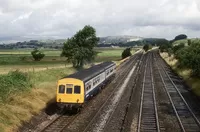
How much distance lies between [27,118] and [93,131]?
5.23 meters

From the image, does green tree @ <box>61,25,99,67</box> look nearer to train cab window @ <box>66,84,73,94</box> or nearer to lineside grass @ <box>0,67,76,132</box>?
lineside grass @ <box>0,67,76,132</box>

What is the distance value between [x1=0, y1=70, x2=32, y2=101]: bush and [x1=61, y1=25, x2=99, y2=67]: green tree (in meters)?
30.1

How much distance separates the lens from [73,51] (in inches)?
2345

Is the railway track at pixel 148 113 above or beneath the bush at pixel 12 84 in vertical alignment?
beneath

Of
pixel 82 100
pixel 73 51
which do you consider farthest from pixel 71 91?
pixel 73 51

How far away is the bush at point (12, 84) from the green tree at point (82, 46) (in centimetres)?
3015

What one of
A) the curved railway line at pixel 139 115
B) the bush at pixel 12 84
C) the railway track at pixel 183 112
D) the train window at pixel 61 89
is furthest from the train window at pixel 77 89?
the railway track at pixel 183 112

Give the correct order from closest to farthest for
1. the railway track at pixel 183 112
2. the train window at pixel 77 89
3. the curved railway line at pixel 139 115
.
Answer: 1. the curved railway line at pixel 139 115
2. the railway track at pixel 183 112
3. the train window at pixel 77 89

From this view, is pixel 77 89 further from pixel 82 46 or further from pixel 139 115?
pixel 82 46

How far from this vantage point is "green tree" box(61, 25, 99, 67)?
59000mm

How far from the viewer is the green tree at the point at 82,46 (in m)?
59.0

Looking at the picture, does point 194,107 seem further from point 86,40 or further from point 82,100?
point 86,40

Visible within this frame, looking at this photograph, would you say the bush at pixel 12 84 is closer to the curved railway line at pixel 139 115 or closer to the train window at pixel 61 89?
the train window at pixel 61 89

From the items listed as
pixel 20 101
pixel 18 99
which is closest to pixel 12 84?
pixel 18 99
